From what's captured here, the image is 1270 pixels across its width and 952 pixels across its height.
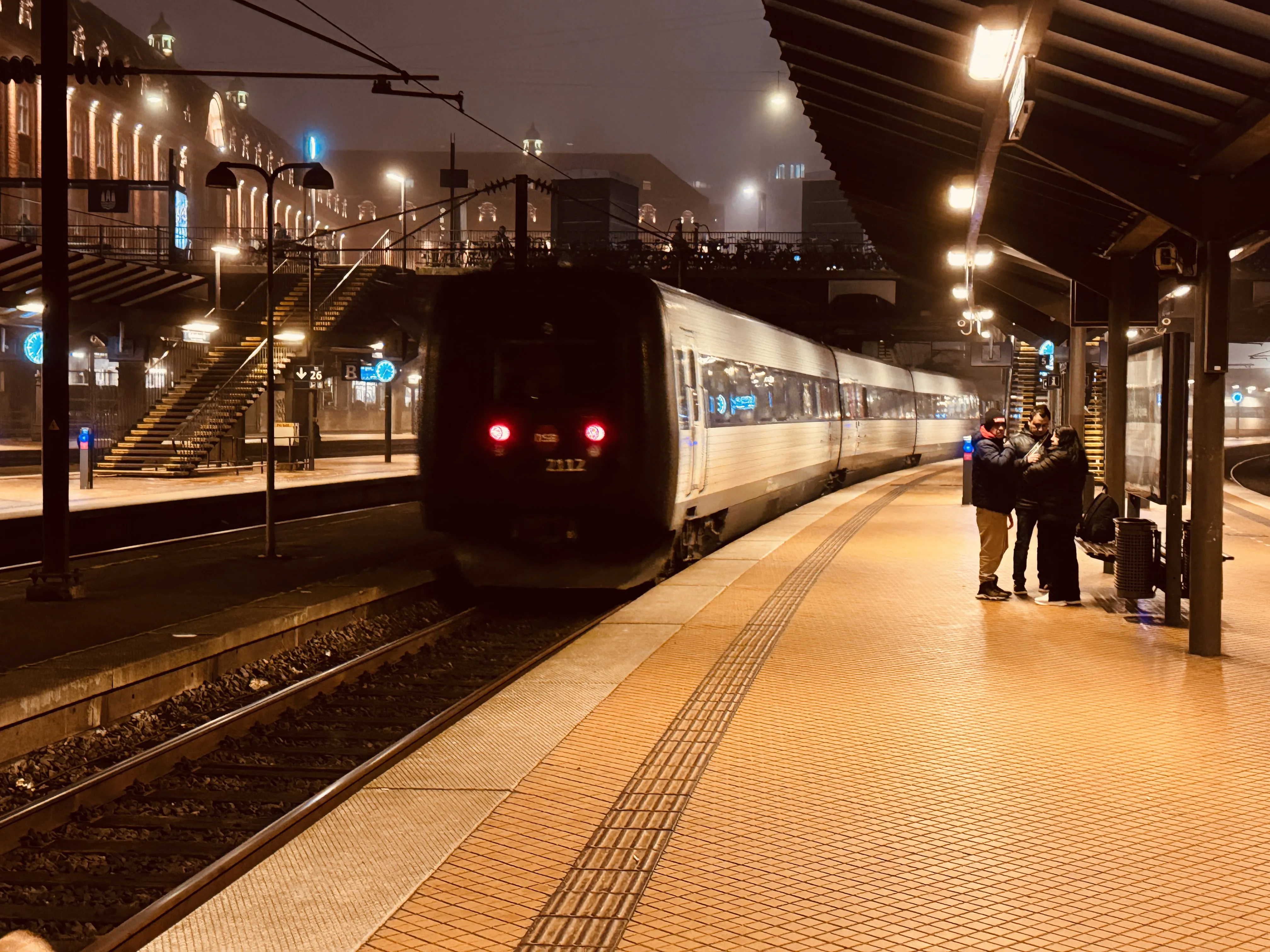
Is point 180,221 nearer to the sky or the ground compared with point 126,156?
nearer to the ground

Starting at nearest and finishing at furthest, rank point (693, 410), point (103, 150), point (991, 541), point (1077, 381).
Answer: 1. point (991, 541)
2. point (693, 410)
3. point (1077, 381)
4. point (103, 150)

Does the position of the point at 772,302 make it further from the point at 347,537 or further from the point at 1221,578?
the point at 1221,578

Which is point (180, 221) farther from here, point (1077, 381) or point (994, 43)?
point (994, 43)

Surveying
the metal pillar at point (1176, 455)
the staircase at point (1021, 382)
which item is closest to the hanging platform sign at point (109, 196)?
the metal pillar at point (1176, 455)

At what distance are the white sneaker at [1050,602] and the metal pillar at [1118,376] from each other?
2943mm

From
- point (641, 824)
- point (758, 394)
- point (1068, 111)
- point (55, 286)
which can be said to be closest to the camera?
point (641, 824)

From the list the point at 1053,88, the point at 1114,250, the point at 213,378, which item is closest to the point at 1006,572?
the point at 1114,250

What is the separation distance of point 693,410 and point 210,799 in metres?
7.44

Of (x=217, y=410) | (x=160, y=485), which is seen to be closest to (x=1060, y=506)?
(x=160, y=485)

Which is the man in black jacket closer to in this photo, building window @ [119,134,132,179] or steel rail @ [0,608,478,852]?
steel rail @ [0,608,478,852]

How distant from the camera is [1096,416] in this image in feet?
96.3

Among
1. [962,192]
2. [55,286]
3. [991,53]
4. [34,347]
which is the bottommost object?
[55,286]

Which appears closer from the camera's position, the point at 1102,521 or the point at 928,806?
the point at 928,806

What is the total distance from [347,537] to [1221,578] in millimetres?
13122
